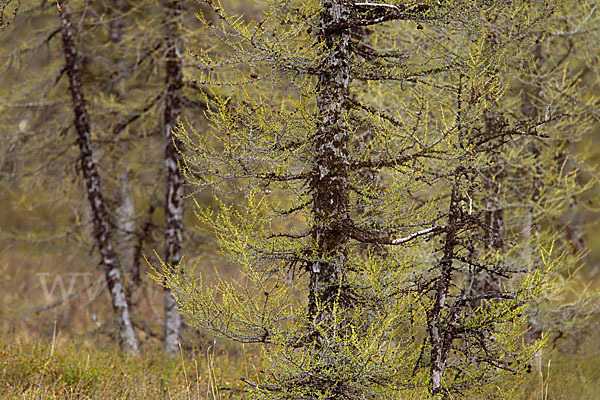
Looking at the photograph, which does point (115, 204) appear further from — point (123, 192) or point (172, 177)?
point (123, 192)

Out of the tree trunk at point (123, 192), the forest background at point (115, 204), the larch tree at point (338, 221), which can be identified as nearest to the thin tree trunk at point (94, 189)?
the forest background at point (115, 204)

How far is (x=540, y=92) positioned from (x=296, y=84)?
5345 millimetres

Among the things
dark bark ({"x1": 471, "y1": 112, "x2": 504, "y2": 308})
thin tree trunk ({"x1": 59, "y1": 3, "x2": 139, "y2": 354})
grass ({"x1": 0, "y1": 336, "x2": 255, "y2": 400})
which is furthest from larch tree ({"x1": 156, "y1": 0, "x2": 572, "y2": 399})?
thin tree trunk ({"x1": 59, "y1": 3, "x2": 139, "y2": 354})

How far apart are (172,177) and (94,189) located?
1340mm

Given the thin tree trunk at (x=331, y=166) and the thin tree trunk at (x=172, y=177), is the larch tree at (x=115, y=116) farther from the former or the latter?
the thin tree trunk at (x=331, y=166)

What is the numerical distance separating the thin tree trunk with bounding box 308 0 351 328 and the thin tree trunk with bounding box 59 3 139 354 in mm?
5776

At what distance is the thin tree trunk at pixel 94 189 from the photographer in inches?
368

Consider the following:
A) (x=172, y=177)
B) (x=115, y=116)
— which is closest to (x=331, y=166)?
(x=172, y=177)

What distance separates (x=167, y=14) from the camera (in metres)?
10.6

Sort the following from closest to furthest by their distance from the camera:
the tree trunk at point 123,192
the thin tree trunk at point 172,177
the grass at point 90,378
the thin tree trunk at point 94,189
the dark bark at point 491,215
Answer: the grass at point 90,378 < the dark bark at point 491,215 < the thin tree trunk at point 94,189 < the thin tree trunk at point 172,177 < the tree trunk at point 123,192

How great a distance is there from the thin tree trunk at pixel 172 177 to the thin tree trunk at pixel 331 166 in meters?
5.23

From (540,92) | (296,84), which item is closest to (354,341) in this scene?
(296,84)

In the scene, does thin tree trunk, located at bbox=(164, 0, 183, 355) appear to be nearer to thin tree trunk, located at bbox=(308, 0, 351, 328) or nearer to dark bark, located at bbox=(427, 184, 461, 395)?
thin tree trunk, located at bbox=(308, 0, 351, 328)

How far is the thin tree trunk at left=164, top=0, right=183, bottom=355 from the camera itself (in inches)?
387
